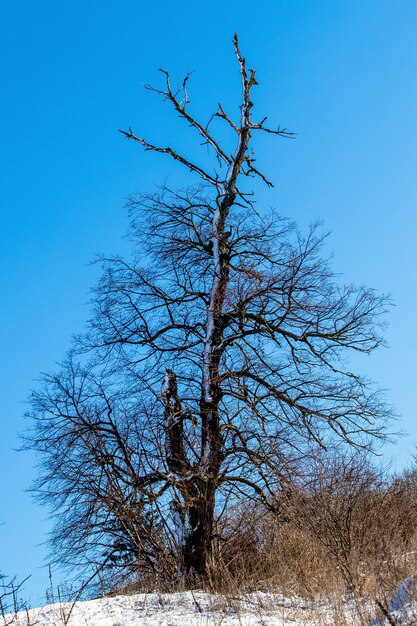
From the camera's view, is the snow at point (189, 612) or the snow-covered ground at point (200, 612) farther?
the snow at point (189, 612)

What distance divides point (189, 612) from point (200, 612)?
0.14 meters

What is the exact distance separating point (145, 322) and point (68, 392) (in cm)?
224

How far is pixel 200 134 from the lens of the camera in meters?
15.8

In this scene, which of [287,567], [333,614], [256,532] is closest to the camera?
[333,614]

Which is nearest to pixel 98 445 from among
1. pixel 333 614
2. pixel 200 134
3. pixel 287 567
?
pixel 287 567

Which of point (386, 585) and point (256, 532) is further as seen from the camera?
point (256, 532)

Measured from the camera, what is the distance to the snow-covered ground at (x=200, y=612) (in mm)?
7109

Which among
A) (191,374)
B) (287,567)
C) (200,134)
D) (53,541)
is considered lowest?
(287,567)

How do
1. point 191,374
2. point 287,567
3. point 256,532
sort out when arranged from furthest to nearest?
1. point 191,374
2. point 256,532
3. point 287,567

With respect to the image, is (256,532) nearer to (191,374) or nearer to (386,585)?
(191,374)

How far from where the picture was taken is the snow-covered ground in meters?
7.11

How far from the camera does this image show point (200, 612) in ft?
25.8

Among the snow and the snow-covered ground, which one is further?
the snow

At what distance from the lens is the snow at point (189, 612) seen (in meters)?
7.38
